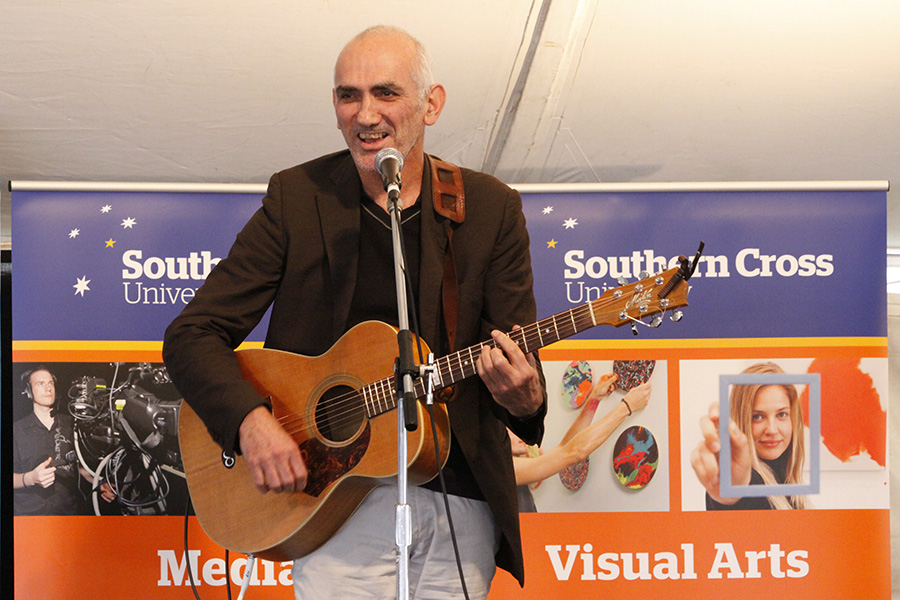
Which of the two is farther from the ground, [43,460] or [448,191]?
[448,191]

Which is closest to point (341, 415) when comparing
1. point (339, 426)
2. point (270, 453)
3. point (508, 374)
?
point (339, 426)

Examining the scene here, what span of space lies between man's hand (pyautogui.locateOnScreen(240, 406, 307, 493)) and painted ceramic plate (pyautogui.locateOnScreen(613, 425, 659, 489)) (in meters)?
1.92

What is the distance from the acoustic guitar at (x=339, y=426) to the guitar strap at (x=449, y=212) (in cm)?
10

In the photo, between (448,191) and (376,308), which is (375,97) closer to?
(448,191)

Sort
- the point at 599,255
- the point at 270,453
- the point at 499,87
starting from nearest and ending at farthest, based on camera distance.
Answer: the point at 270,453
the point at 499,87
the point at 599,255

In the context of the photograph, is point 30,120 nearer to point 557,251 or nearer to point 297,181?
point 297,181

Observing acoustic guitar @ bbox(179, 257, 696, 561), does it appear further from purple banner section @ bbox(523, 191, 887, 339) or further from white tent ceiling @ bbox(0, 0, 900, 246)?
purple banner section @ bbox(523, 191, 887, 339)

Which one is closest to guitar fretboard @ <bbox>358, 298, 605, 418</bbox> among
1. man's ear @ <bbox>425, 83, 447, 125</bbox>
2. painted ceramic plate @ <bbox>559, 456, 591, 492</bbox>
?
man's ear @ <bbox>425, 83, 447, 125</bbox>

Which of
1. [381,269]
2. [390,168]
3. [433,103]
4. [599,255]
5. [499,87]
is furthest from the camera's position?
[599,255]

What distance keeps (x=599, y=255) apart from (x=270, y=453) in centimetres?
207

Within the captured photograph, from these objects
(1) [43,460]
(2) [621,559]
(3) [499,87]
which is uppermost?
(3) [499,87]

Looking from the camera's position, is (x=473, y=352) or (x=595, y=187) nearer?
(x=473, y=352)

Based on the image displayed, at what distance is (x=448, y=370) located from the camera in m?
1.84

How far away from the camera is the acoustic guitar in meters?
1.84
